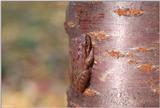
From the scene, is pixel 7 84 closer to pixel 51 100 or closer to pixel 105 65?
pixel 51 100

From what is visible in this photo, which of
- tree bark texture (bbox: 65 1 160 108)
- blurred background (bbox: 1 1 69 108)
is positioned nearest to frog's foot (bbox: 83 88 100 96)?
tree bark texture (bbox: 65 1 160 108)

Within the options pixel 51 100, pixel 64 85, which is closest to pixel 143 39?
pixel 51 100

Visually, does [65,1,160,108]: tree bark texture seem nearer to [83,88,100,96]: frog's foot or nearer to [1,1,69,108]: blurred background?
[83,88,100,96]: frog's foot

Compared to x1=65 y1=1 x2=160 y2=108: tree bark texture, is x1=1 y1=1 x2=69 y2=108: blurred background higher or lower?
lower

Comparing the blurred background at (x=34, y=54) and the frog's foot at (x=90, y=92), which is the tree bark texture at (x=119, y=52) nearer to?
the frog's foot at (x=90, y=92)

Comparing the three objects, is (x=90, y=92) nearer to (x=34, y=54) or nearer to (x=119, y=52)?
(x=119, y=52)

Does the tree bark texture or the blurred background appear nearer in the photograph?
the tree bark texture

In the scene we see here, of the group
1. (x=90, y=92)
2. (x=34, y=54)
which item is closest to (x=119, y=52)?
(x=90, y=92)

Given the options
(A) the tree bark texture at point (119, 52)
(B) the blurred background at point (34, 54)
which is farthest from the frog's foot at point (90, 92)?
(B) the blurred background at point (34, 54)
